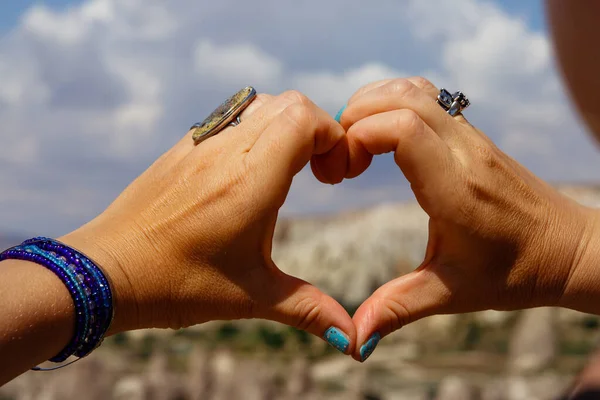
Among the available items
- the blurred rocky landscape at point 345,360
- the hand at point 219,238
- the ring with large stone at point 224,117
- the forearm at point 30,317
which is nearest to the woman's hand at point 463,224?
the hand at point 219,238

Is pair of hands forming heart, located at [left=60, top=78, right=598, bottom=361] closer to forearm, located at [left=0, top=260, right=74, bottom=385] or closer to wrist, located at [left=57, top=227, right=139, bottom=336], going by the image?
wrist, located at [left=57, top=227, right=139, bottom=336]

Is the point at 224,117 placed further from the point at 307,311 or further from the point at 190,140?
the point at 307,311

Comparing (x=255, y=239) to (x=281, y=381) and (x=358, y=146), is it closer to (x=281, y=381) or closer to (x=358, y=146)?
(x=358, y=146)

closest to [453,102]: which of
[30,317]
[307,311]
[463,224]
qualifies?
[463,224]

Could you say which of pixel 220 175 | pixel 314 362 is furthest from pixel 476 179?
pixel 314 362

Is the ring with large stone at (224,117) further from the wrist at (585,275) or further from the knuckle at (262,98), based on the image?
the wrist at (585,275)

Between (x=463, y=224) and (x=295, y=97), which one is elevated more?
(x=295, y=97)

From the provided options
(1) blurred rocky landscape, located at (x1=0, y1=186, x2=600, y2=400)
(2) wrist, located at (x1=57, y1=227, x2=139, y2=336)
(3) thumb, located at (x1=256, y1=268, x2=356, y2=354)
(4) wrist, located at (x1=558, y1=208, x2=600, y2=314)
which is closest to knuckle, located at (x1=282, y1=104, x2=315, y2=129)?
(3) thumb, located at (x1=256, y1=268, x2=356, y2=354)
